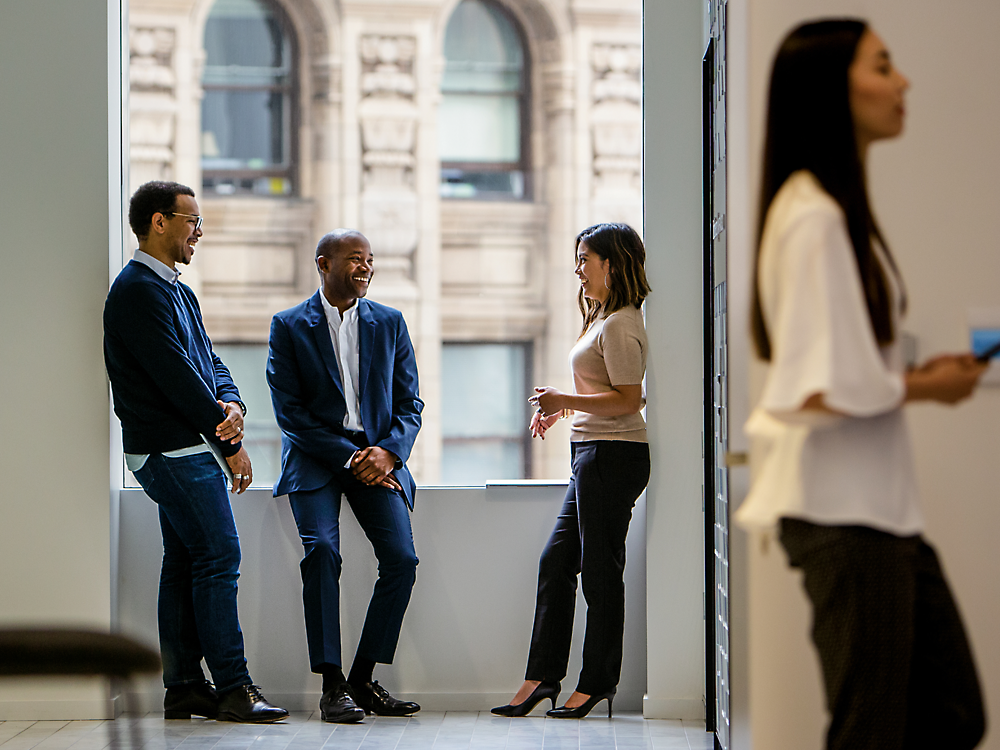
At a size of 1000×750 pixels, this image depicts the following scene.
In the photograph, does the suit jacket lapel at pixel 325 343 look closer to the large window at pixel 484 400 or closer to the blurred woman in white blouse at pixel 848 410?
the large window at pixel 484 400

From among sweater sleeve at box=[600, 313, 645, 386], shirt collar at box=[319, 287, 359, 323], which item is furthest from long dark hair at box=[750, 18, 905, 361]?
shirt collar at box=[319, 287, 359, 323]

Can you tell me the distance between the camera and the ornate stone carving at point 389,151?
386 cm

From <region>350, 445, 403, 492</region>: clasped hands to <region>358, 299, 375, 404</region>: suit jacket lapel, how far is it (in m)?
0.18

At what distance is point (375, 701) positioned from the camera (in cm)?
343

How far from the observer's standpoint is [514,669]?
3.61m

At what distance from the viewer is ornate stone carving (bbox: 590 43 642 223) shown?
3.74 meters

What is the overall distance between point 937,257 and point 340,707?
240cm

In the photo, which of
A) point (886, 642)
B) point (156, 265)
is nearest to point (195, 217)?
point (156, 265)

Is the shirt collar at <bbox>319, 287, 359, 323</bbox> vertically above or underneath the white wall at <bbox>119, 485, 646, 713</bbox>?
above

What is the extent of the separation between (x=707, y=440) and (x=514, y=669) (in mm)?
1035

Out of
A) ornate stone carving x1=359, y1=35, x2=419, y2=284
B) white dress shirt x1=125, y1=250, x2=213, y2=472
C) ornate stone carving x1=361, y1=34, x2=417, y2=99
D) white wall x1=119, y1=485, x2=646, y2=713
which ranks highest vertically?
ornate stone carving x1=361, y1=34, x2=417, y2=99

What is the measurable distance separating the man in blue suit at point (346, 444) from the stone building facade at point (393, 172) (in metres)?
0.23

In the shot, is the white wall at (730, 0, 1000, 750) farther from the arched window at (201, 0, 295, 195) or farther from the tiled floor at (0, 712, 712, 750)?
the arched window at (201, 0, 295, 195)

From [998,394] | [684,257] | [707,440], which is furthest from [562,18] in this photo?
[998,394]
